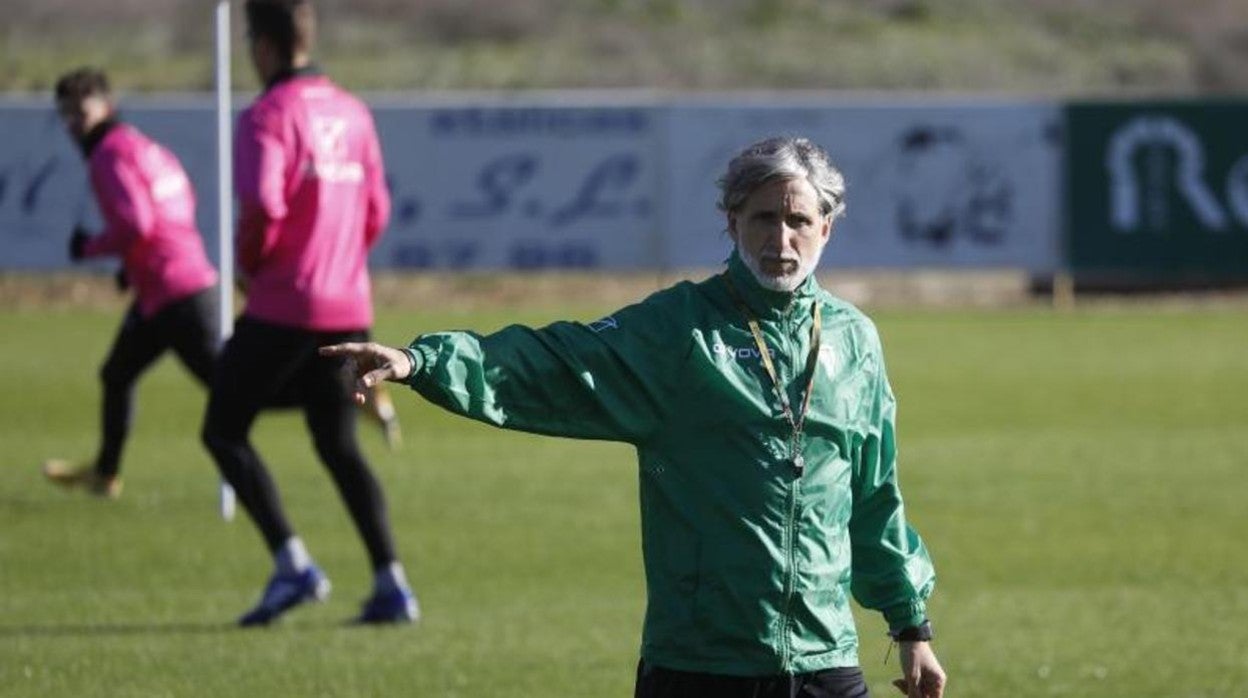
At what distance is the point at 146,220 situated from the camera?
39.7 ft

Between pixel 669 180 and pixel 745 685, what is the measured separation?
21.3 metres

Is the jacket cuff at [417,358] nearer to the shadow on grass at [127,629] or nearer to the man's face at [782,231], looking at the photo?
the man's face at [782,231]

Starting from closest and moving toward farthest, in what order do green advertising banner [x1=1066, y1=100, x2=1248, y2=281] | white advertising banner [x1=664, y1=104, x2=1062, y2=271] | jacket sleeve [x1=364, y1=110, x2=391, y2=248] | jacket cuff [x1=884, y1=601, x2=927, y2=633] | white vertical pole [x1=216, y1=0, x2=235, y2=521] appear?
jacket cuff [x1=884, y1=601, x2=927, y2=633]
jacket sleeve [x1=364, y1=110, x2=391, y2=248]
white vertical pole [x1=216, y1=0, x2=235, y2=521]
white advertising banner [x1=664, y1=104, x2=1062, y2=271]
green advertising banner [x1=1066, y1=100, x2=1248, y2=281]

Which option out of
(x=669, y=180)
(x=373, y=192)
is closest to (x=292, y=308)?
(x=373, y=192)

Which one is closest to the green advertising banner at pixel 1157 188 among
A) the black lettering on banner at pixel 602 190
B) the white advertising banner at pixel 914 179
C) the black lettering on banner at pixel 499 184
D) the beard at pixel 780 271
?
the white advertising banner at pixel 914 179

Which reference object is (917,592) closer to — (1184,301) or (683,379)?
(683,379)

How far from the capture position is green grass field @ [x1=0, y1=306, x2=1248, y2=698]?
29.8 feet

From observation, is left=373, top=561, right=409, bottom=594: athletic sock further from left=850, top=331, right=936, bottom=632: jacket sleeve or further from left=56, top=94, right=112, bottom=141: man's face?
left=850, top=331, right=936, bottom=632: jacket sleeve

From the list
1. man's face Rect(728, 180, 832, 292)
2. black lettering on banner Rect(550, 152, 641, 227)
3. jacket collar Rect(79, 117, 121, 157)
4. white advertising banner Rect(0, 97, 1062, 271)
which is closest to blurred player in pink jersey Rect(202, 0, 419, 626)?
jacket collar Rect(79, 117, 121, 157)

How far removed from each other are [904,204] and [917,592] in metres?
21.5

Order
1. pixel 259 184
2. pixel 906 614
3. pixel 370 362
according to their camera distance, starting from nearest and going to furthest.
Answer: pixel 370 362 < pixel 906 614 < pixel 259 184

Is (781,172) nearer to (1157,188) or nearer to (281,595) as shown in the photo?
(281,595)

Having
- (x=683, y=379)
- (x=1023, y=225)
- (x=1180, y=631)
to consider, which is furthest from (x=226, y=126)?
(x=1023, y=225)

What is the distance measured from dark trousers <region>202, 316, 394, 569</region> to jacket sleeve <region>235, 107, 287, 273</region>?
0.97 feet
